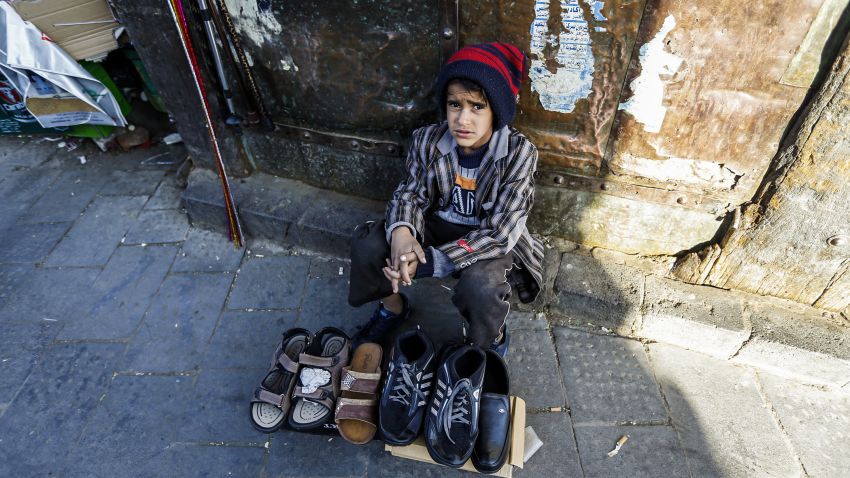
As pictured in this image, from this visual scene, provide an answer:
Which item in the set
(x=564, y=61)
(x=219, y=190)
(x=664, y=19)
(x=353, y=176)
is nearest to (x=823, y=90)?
(x=664, y=19)

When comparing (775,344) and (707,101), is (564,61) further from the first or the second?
(775,344)

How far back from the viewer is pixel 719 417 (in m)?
2.09

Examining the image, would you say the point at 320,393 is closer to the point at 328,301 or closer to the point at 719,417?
the point at 328,301

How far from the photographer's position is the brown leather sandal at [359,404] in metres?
1.94

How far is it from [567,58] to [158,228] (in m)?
2.75

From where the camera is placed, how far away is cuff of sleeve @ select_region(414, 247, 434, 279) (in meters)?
2.01

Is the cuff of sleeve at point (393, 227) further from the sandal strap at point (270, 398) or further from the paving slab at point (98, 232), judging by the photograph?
the paving slab at point (98, 232)

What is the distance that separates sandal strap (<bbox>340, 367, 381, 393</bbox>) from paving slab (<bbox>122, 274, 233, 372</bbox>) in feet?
2.81

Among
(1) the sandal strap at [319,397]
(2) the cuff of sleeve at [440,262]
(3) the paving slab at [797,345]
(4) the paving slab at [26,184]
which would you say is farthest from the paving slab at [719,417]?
(4) the paving slab at [26,184]

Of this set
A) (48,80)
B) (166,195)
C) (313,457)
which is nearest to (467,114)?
(313,457)

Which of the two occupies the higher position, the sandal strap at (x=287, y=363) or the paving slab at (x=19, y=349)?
the sandal strap at (x=287, y=363)

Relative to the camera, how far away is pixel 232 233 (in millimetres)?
2941

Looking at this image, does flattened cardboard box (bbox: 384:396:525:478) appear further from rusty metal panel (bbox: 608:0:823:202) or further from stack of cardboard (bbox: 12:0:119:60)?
stack of cardboard (bbox: 12:0:119:60)

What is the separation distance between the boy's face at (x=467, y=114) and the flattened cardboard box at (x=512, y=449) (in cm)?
116
